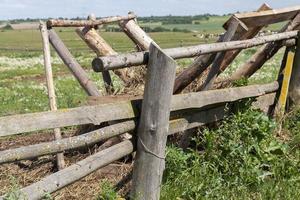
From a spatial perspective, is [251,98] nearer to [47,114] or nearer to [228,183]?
[228,183]

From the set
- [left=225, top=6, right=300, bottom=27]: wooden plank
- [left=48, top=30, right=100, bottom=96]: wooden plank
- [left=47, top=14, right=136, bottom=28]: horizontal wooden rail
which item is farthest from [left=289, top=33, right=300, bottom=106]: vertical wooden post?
[left=48, top=30, right=100, bottom=96]: wooden plank

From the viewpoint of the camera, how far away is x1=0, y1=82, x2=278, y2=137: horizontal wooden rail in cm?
417

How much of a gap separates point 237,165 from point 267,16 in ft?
6.62

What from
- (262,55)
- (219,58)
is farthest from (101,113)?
(262,55)

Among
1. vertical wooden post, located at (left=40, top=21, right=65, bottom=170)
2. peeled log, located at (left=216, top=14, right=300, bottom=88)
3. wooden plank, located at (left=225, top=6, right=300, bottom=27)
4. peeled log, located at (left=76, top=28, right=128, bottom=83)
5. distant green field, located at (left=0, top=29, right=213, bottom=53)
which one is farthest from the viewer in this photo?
distant green field, located at (left=0, top=29, right=213, bottom=53)

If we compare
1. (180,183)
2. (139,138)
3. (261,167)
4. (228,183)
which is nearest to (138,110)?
(139,138)

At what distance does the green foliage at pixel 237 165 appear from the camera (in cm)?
555

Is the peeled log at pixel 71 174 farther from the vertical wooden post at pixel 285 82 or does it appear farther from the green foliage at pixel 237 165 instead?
the vertical wooden post at pixel 285 82

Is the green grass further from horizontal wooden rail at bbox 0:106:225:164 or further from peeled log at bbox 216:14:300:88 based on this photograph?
peeled log at bbox 216:14:300:88

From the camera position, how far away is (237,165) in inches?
237

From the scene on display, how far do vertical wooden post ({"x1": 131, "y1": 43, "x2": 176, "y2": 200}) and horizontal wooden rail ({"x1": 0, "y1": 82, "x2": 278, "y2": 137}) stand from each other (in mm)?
222

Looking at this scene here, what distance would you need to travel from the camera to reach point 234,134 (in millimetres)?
6258

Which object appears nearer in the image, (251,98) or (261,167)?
(261,167)

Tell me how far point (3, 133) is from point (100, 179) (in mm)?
2274
